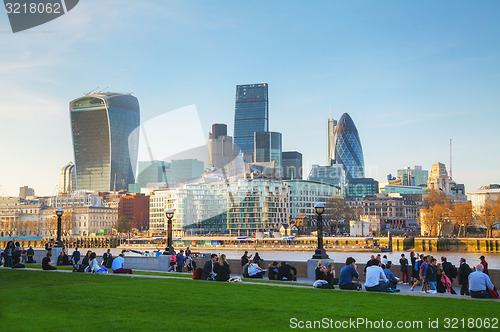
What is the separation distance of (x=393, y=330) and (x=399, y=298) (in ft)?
19.5

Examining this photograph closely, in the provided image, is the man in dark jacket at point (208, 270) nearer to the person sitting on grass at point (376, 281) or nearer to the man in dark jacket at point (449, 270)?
the person sitting on grass at point (376, 281)

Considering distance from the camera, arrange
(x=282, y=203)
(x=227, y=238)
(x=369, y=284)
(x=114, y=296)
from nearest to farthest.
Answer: (x=114, y=296), (x=369, y=284), (x=227, y=238), (x=282, y=203)

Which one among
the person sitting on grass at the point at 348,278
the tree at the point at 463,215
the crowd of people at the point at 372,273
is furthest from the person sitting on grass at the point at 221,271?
the tree at the point at 463,215

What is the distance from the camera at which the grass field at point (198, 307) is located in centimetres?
1416

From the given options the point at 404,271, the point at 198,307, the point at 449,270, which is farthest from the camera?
the point at 404,271

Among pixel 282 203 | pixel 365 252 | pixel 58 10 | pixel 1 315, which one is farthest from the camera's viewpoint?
pixel 282 203

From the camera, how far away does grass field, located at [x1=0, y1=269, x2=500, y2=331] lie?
558 inches

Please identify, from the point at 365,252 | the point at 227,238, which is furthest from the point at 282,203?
the point at 365,252

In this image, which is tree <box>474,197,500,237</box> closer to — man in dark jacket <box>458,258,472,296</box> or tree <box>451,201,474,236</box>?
tree <box>451,201,474,236</box>

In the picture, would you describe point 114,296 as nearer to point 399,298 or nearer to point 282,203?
point 399,298

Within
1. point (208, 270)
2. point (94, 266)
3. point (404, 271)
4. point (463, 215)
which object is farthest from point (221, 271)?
point (463, 215)

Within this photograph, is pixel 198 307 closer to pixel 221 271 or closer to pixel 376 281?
pixel 376 281

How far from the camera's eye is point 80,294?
19.7 m

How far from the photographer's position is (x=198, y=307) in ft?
55.6
